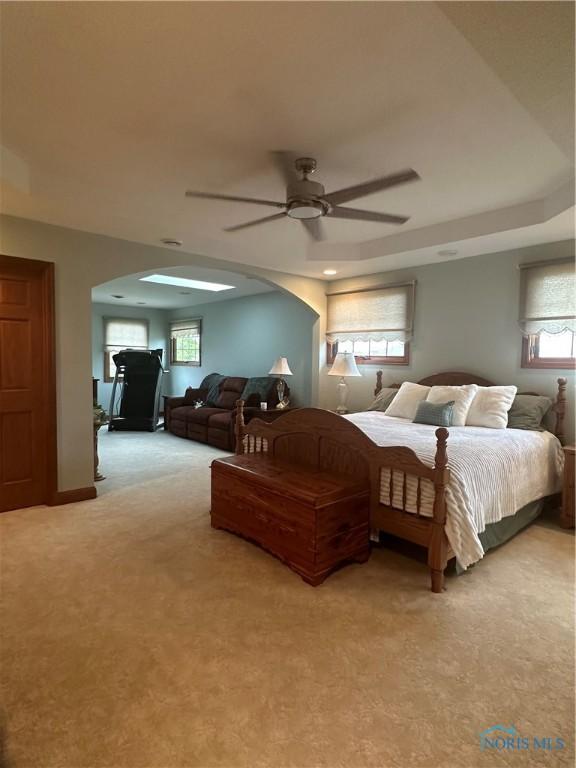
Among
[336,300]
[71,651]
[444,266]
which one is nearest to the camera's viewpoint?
[71,651]

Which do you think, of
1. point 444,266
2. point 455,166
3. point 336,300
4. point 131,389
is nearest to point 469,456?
point 455,166

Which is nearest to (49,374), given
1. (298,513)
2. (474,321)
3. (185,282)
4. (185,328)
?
(298,513)

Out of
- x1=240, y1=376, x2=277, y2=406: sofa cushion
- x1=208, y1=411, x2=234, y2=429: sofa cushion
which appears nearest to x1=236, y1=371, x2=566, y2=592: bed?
x1=208, y1=411, x2=234, y2=429: sofa cushion

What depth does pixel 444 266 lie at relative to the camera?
4.57m

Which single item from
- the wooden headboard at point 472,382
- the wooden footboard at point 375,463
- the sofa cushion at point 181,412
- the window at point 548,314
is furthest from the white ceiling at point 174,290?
the window at point 548,314

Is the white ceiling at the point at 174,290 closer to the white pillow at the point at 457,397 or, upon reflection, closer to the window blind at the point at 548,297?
the white pillow at the point at 457,397

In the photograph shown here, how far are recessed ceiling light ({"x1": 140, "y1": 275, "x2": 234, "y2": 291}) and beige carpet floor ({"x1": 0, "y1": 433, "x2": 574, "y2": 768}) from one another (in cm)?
411

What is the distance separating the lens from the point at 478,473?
2584 mm

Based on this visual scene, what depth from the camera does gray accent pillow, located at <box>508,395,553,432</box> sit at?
3.62 meters

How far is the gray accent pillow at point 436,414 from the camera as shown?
3.77 meters

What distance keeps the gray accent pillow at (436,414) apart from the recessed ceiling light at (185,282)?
395cm

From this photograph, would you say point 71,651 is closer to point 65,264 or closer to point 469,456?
point 469,456

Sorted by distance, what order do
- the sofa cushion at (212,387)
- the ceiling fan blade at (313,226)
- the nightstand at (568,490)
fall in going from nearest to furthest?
the ceiling fan blade at (313,226) < the nightstand at (568,490) < the sofa cushion at (212,387)

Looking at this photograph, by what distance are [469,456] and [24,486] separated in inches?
145
